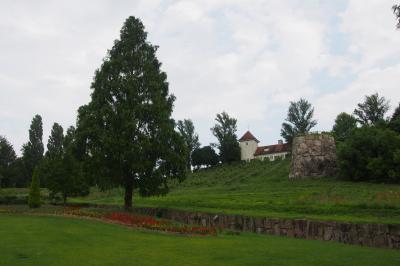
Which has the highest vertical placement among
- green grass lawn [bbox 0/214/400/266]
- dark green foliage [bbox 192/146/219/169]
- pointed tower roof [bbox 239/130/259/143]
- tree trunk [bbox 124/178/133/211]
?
pointed tower roof [bbox 239/130/259/143]

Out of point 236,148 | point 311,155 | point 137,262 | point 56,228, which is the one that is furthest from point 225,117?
point 137,262

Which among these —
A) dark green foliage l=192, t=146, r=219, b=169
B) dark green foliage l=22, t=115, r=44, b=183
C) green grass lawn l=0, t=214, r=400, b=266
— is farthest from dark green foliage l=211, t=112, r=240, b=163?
green grass lawn l=0, t=214, r=400, b=266

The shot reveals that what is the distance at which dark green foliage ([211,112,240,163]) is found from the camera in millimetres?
85938

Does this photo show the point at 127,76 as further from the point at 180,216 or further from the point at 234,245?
the point at 234,245

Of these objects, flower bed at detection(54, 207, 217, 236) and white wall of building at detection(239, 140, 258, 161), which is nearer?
flower bed at detection(54, 207, 217, 236)

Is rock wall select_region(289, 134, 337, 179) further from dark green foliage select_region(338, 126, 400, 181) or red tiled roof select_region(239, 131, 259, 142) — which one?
red tiled roof select_region(239, 131, 259, 142)

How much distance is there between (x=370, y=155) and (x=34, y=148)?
54919mm

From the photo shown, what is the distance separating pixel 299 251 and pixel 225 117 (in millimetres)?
79699

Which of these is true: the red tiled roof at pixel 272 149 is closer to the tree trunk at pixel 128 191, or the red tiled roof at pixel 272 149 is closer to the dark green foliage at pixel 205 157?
the dark green foliage at pixel 205 157

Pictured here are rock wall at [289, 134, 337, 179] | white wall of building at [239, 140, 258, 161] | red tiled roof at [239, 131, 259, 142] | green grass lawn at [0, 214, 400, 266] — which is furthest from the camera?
red tiled roof at [239, 131, 259, 142]

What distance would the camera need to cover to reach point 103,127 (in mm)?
26844

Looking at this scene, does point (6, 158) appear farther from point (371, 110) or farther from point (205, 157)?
point (371, 110)

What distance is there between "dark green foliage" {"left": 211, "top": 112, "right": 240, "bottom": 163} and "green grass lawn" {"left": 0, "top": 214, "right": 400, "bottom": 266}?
69.7 metres

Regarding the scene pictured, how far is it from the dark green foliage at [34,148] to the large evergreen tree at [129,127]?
160ft
